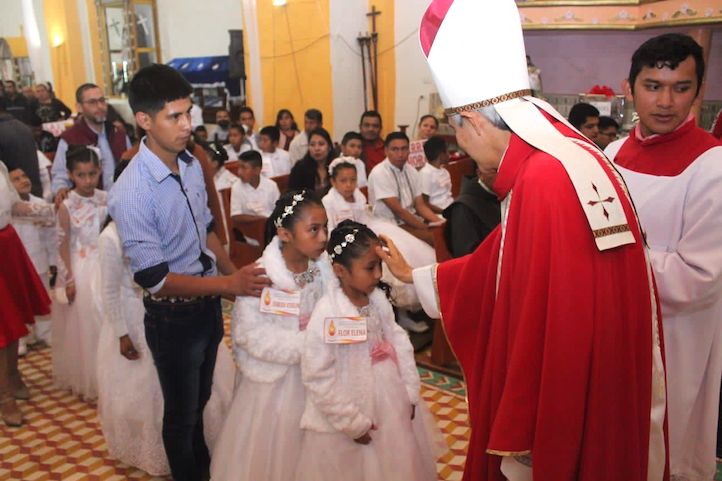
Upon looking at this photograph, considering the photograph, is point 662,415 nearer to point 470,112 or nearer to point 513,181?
point 513,181

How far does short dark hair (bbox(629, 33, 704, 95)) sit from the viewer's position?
237 centimetres

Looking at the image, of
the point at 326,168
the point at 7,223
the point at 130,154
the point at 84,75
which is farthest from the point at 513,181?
the point at 84,75

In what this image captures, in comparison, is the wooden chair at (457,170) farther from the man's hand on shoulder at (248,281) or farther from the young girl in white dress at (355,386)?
the man's hand on shoulder at (248,281)

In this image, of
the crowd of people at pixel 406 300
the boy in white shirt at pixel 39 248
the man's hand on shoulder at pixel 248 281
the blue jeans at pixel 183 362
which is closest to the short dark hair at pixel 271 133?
the crowd of people at pixel 406 300

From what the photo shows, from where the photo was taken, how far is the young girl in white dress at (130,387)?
10.0ft

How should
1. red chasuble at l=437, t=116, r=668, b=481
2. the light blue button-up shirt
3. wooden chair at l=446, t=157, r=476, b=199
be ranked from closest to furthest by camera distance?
red chasuble at l=437, t=116, r=668, b=481 → the light blue button-up shirt → wooden chair at l=446, t=157, r=476, b=199

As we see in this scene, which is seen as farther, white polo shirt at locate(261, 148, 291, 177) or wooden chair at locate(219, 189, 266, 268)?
white polo shirt at locate(261, 148, 291, 177)

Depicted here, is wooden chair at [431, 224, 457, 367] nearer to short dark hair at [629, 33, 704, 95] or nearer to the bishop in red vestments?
short dark hair at [629, 33, 704, 95]

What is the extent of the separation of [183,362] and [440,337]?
2.16 metres

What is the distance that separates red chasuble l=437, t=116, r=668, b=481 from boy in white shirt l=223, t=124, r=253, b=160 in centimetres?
677

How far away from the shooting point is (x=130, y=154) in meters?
3.20

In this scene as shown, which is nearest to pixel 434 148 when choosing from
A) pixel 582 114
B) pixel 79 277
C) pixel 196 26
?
pixel 582 114

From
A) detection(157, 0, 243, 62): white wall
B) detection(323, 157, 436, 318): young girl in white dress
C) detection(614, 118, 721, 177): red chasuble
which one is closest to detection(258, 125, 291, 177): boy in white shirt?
detection(323, 157, 436, 318): young girl in white dress

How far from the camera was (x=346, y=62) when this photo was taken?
386 inches
